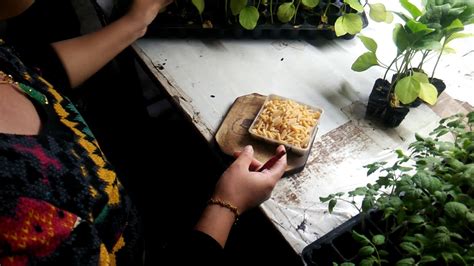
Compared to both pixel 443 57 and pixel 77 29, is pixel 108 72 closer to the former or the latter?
pixel 77 29

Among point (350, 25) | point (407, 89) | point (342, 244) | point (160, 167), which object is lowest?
point (160, 167)

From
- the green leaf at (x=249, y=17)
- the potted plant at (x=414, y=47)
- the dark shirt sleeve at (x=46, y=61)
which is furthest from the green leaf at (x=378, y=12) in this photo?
the dark shirt sleeve at (x=46, y=61)

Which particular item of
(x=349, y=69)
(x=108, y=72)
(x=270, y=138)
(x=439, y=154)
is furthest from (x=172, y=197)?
(x=439, y=154)

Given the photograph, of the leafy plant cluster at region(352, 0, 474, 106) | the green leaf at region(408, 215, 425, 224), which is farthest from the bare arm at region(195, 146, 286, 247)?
the leafy plant cluster at region(352, 0, 474, 106)

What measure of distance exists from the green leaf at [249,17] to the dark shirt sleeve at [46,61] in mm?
575

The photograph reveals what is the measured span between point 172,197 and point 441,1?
119 centimetres

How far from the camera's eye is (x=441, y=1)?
856 mm

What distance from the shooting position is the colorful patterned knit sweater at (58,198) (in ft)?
1.75

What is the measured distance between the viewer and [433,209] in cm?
59

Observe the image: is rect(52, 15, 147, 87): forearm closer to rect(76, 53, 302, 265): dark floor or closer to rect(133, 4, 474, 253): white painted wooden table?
rect(133, 4, 474, 253): white painted wooden table

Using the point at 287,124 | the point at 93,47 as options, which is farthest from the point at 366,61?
the point at 93,47

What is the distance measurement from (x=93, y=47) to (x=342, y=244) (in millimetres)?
878

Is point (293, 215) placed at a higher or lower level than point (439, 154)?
lower

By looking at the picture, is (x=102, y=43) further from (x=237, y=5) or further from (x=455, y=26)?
(x=455, y=26)
